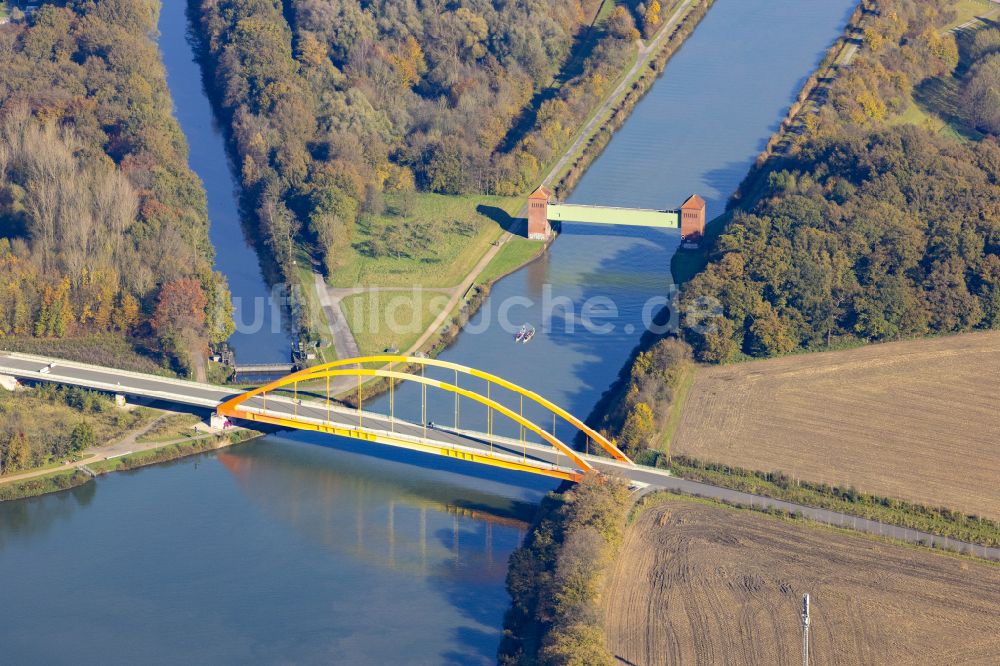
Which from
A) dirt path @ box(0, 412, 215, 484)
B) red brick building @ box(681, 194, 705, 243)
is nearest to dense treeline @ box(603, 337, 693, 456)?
red brick building @ box(681, 194, 705, 243)

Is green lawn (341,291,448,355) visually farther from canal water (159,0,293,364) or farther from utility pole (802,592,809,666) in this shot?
utility pole (802,592,809,666)

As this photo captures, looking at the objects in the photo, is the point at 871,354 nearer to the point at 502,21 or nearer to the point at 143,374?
the point at 143,374

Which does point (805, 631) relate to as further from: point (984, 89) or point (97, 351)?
point (984, 89)

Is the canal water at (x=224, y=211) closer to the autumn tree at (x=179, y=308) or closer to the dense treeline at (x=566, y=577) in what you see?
the autumn tree at (x=179, y=308)

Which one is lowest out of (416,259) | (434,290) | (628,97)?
(434,290)

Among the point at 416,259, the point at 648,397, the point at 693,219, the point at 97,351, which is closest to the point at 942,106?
the point at 693,219
